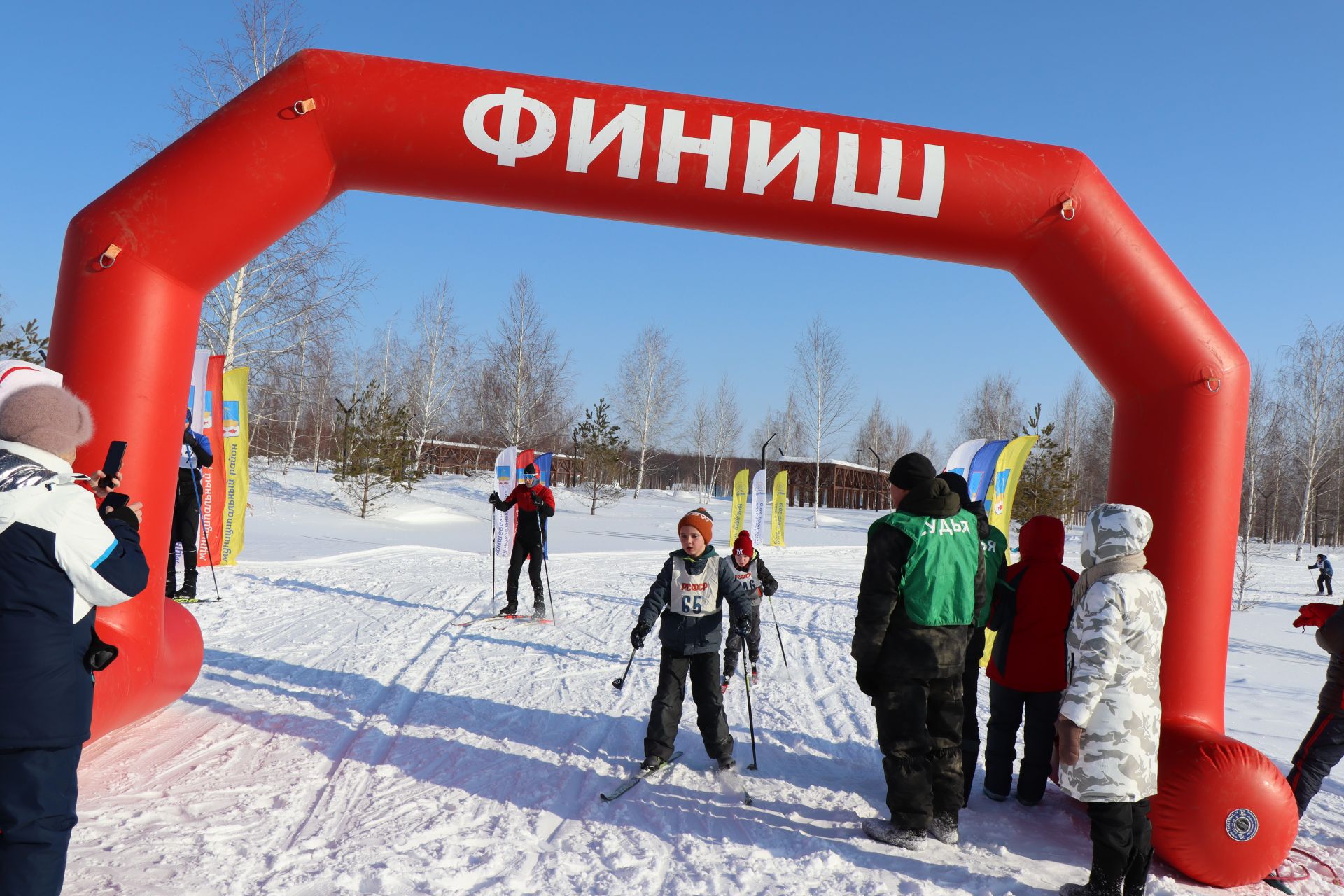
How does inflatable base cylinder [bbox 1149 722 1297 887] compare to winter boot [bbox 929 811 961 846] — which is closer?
inflatable base cylinder [bbox 1149 722 1297 887]

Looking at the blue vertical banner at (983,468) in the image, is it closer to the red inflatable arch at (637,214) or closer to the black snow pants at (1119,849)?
the red inflatable arch at (637,214)

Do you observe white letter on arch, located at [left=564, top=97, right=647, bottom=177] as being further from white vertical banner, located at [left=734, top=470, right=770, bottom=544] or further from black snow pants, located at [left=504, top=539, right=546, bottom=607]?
white vertical banner, located at [left=734, top=470, right=770, bottom=544]

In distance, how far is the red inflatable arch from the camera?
3.86 metres

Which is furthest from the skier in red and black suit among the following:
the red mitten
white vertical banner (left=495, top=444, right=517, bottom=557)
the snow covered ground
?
the red mitten

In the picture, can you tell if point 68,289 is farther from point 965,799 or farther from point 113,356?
point 965,799

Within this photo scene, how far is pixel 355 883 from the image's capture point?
2.98 metres

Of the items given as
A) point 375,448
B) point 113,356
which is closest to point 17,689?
point 113,356

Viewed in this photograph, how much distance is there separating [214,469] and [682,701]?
864 cm

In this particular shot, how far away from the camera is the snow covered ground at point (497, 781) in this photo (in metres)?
3.15

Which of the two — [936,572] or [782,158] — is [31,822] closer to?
[936,572]

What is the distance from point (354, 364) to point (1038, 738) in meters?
44.0

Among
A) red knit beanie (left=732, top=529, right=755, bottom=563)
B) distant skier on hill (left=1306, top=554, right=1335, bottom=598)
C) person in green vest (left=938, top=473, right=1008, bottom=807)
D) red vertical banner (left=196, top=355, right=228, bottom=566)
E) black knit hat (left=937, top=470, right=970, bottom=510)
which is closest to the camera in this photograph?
black knit hat (left=937, top=470, right=970, bottom=510)

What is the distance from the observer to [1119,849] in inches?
119

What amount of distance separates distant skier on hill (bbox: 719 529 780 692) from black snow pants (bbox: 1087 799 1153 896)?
128 inches
